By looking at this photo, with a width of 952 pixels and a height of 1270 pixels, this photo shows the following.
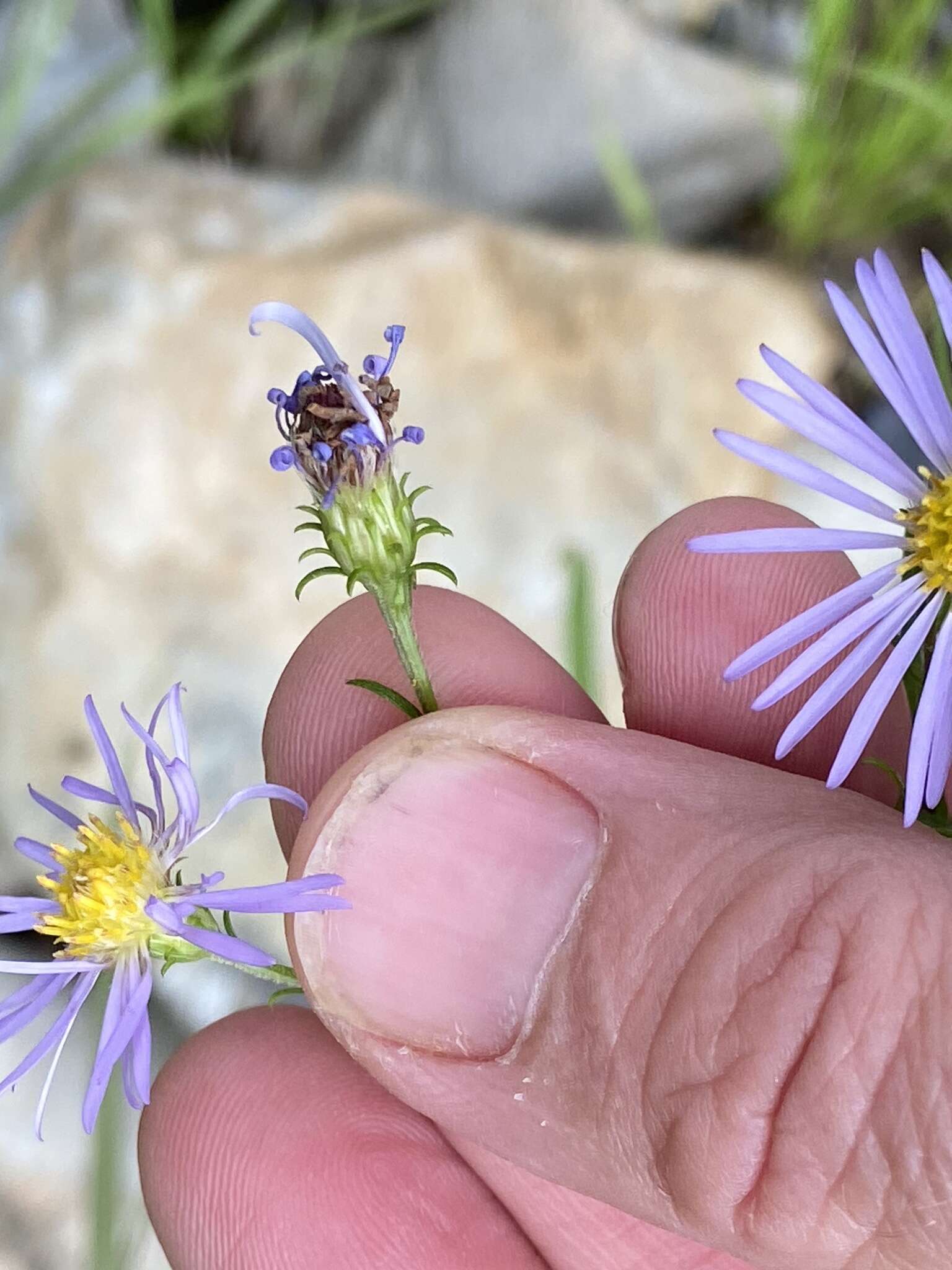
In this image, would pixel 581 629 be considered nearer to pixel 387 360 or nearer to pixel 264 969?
pixel 387 360

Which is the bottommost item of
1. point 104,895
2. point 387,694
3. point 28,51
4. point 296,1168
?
point 296,1168

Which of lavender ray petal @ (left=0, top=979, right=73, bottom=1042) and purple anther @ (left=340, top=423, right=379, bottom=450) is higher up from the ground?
purple anther @ (left=340, top=423, right=379, bottom=450)

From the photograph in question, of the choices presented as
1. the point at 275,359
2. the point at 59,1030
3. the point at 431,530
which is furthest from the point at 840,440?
the point at 275,359

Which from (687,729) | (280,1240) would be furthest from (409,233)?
(280,1240)

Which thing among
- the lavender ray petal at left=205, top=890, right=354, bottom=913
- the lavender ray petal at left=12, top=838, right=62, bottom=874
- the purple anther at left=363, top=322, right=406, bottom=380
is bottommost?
the lavender ray petal at left=12, top=838, right=62, bottom=874

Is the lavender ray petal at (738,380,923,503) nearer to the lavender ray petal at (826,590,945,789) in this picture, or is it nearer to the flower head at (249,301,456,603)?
the lavender ray petal at (826,590,945,789)

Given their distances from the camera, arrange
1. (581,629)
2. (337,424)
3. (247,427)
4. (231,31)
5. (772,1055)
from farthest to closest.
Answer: (231,31) < (247,427) < (581,629) < (337,424) < (772,1055)

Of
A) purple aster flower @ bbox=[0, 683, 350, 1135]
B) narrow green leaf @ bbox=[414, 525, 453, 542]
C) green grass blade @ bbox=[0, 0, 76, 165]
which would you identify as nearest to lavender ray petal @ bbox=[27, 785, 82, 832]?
purple aster flower @ bbox=[0, 683, 350, 1135]

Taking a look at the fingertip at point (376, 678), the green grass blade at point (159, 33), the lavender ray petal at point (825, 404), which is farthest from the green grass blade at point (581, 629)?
the green grass blade at point (159, 33)
